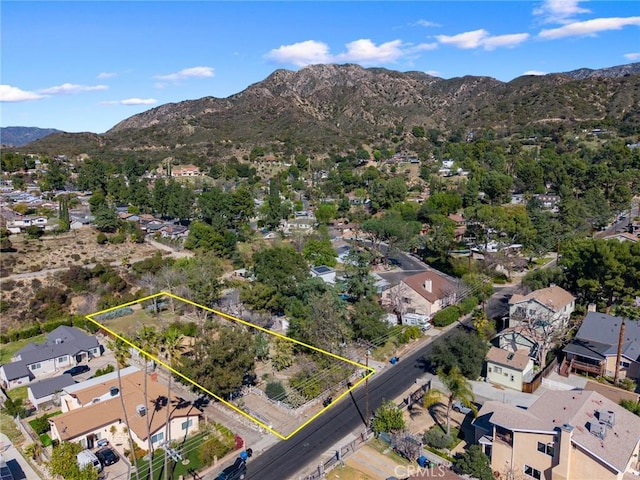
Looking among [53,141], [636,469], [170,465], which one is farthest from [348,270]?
[53,141]

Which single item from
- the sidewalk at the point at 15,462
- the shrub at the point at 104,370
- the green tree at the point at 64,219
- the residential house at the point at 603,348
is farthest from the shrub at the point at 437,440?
the green tree at the point at 64,219

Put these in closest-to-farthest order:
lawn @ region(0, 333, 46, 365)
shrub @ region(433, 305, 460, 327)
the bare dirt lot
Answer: lawn @ region(0, 333, 46, 365) < shrub @ region(433, 305, 460, 327) < the bare dirt lot

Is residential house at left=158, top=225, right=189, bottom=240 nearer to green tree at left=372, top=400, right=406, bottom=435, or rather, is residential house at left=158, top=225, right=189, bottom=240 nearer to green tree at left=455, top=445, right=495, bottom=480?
green tree at left=372, top=400, right=406, bottom=435

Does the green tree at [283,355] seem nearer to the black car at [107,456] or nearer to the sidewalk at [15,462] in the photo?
the black car at [107,456]

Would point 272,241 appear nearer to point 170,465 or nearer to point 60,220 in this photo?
point 60,220

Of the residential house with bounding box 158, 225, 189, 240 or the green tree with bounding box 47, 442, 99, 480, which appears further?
the residential house with bounding box 158, 225, 189, 240

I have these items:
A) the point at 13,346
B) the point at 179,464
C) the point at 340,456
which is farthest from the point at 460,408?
the point at 13,346

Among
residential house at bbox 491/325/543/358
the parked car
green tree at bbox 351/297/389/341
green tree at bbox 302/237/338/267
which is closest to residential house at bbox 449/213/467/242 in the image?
green tree at bbox 302/237/338/267
